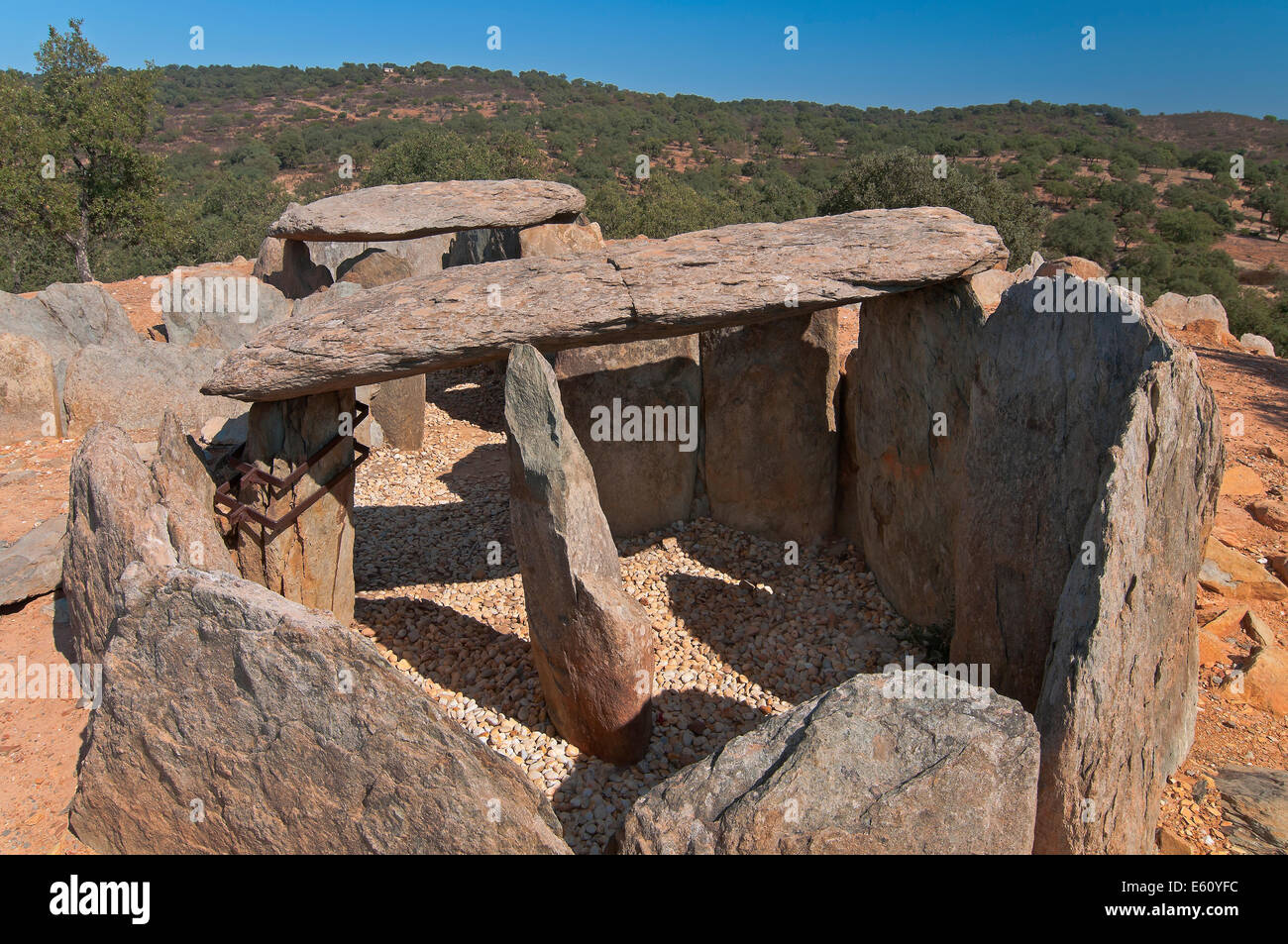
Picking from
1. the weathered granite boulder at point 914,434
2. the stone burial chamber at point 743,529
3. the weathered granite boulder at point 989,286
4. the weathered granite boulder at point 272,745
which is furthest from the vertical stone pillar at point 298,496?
the weathered granite boulder at point 989,286

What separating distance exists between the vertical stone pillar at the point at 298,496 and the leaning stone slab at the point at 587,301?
47 centimetres

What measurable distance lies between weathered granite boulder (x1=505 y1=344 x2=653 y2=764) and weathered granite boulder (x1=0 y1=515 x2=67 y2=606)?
3.93m

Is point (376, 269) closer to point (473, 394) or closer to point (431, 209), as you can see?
point (473, 394)

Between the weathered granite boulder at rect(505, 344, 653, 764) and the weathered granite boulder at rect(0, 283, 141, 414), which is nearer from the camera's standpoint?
the weathered granite boulder at rect(505, 344, 653, 764)

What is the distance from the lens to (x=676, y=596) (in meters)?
6.86

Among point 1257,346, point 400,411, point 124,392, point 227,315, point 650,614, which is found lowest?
point 650,614

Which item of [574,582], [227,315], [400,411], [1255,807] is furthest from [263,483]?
[227,315]

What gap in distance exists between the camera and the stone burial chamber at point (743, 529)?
345cm

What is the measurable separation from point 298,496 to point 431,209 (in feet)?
15.2

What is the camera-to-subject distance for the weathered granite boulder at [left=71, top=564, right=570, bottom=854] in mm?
3492

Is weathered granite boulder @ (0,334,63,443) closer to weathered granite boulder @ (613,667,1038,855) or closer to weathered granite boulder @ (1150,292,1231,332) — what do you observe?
weathered granite boulder @ (613,667,1038,855)

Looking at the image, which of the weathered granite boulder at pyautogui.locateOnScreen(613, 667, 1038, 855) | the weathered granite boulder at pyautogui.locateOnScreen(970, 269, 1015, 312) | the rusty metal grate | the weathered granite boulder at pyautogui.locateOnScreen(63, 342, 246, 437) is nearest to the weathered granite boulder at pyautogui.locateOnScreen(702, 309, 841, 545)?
the rusty metal grate

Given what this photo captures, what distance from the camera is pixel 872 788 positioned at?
3.20 meters

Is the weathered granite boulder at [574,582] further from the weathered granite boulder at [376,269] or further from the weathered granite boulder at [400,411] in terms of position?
the weathered granite boulder at [376,269]
